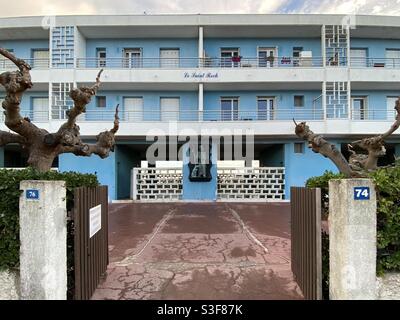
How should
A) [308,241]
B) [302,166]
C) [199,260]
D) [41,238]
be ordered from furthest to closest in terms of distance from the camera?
[302,166]
[199,260]
[308,241]
[41,238]

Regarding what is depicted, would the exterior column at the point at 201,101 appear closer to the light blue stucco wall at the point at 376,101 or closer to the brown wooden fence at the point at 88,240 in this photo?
the light blue stucco wall at the point at 376,101

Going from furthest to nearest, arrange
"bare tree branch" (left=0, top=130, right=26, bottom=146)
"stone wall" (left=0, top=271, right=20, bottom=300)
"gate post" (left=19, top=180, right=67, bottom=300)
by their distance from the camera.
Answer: "bare tree branch" (left=0, top=130, right=26, bottom=146)
"stone wall" (left=0, top=271, right=20, bottom=300)
"gate post" (left=19, top=180, right=67, bottom=300)

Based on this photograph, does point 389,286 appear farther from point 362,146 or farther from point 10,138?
point 10,138

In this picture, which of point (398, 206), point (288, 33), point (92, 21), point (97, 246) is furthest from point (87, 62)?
point (398, 206)

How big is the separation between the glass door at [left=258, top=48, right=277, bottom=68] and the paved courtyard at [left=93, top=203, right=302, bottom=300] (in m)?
11.0

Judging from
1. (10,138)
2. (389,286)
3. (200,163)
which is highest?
(10,138)

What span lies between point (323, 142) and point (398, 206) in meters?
1.33

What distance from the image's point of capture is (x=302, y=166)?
15898mm

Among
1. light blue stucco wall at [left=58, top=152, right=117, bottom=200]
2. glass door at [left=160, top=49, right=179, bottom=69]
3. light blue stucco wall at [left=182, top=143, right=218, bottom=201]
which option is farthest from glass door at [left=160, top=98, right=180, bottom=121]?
light blue stucco wall at [left=58, top=152, right=117, bottom=200]

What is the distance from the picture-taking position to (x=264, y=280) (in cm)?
459

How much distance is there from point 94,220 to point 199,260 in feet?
7.93

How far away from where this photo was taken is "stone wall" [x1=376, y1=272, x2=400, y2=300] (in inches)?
130

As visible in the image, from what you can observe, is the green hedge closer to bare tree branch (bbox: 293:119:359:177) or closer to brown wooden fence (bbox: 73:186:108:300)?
bare tree branch (bbox: 293:119:359:177)

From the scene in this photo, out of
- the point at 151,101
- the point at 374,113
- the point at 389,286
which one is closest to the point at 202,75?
the point at 151,101
